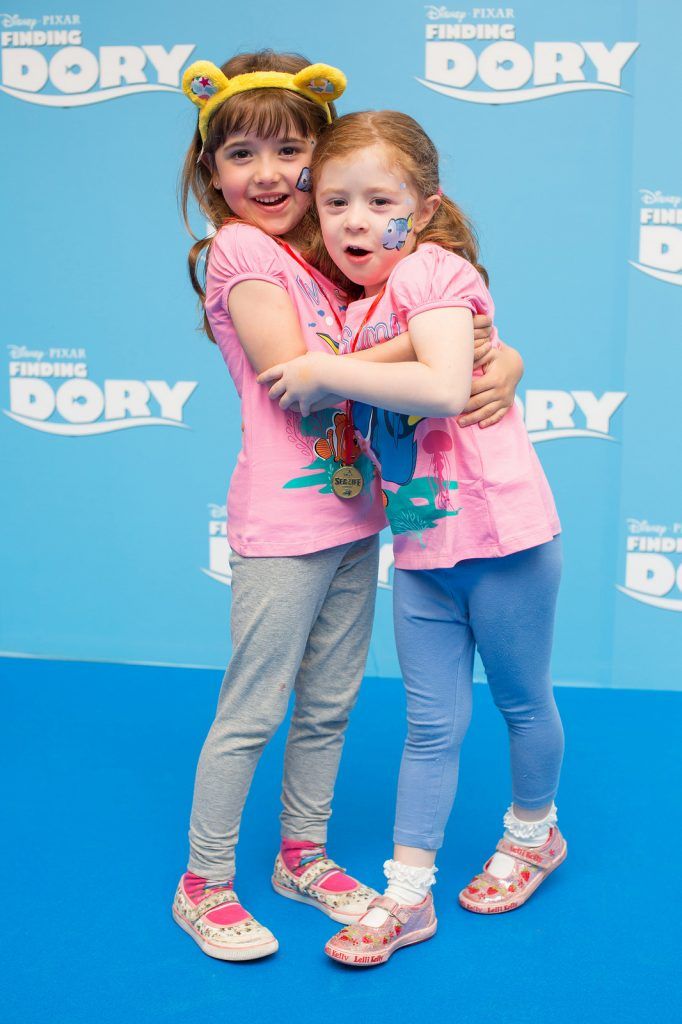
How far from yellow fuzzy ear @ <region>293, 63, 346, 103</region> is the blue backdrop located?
1.18m

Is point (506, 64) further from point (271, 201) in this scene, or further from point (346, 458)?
point (346, 458)

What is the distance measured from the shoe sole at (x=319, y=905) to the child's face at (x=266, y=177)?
3.43 feet

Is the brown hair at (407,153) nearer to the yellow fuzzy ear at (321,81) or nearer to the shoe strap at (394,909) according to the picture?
the yellow fuzzy ear at (321,81)

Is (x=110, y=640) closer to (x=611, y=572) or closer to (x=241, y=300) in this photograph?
(x=611, y=572)

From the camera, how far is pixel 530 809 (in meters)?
1.76

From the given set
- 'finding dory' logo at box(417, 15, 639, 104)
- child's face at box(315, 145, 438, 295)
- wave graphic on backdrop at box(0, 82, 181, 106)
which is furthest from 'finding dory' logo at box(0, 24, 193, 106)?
child's face at box(315, 145, 438, 295)

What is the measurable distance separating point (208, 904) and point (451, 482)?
0.74m

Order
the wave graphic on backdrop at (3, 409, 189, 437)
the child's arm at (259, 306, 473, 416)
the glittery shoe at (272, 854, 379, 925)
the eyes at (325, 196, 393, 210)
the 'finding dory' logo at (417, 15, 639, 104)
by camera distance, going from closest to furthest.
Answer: the child's arm at (259, 306, 473, 416)
the eyes at (325, 196, 393, 210)
the glittery shoe at (272, 854, 379, 925)
the 'finding dory' logo at (417, 15, 639, 104)
the wave graphic on backdrop at (3, 409, 189, 437)

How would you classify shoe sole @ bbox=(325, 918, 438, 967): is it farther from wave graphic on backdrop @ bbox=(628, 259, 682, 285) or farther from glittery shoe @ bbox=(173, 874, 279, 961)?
wave graphic on backdrop @ bbox=(628, 259, 682, 285)

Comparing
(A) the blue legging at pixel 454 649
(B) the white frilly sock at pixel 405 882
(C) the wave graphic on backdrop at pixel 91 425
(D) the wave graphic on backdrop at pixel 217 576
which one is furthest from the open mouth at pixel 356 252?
(D) the wave graphic on backdrop at pixel 217 576

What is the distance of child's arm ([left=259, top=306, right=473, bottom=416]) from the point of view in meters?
1.39

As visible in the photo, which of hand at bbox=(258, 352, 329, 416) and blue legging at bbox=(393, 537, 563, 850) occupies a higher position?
hand at bbox=(258, 352, 329, 416)

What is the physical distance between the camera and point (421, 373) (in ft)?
4.57

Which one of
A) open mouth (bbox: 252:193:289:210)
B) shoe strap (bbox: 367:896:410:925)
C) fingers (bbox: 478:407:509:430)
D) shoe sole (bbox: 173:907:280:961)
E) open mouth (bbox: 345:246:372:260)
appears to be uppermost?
open mouth (bbox: 252:193:289:210)
